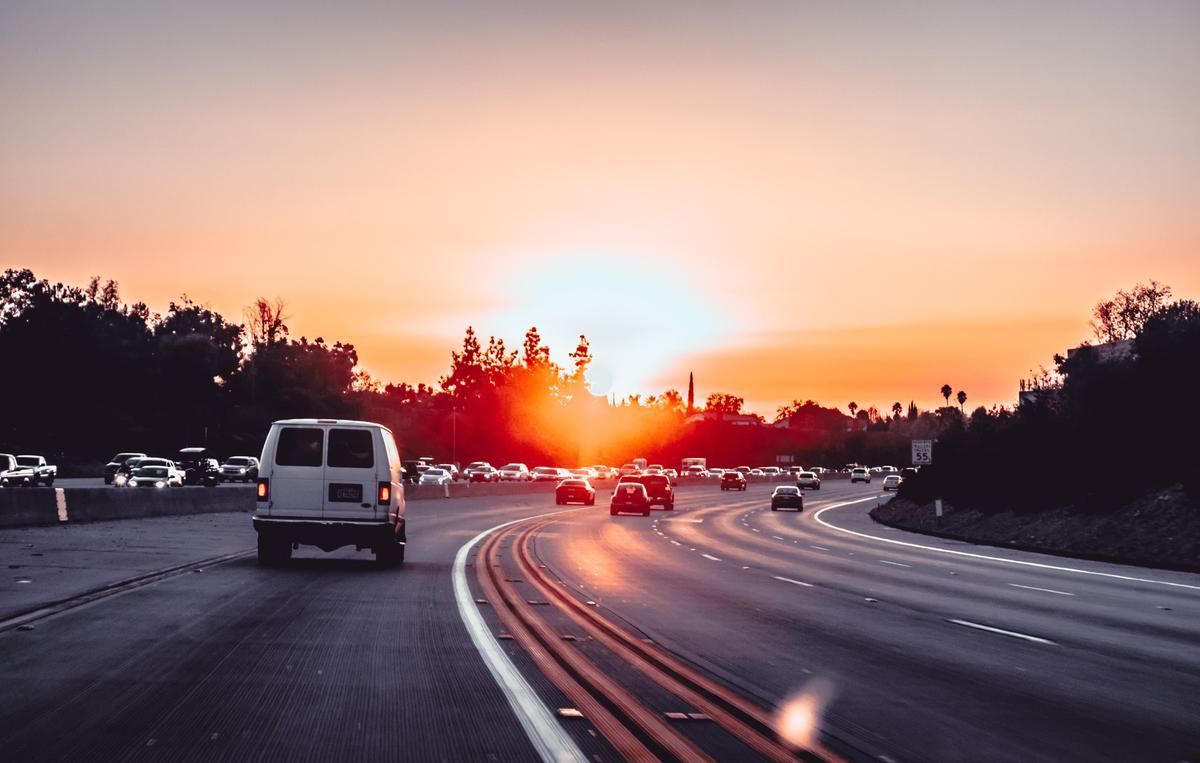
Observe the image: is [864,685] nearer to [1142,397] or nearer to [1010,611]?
[1010,611]

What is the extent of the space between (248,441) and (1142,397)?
87732 mm

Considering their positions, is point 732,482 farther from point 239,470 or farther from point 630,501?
point 630,501

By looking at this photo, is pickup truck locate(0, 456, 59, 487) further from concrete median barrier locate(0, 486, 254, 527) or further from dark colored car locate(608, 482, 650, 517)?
dark colored car locate(608, 482, 650, 517)

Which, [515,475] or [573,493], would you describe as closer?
[573,493]

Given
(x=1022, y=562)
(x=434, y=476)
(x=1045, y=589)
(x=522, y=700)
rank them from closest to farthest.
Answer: (x=522, y=700)
(x=1045, y=589)
(x=1022, y=562)
(x=434, y=476)

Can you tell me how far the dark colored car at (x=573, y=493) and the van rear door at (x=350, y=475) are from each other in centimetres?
4909

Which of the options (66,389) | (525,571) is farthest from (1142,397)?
(66,389)

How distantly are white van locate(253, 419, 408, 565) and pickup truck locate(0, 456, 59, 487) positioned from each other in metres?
40.9

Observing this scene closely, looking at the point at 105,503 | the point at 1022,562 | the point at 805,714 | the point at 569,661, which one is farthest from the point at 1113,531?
the point at 805,714

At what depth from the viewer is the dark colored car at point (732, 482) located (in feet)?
364

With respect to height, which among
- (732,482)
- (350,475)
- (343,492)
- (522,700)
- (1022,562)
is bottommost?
(1022,562)

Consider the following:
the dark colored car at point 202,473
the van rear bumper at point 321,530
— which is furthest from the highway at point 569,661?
the dark colored car at point 202,473

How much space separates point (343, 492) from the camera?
67.4 ft

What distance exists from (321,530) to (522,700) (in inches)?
483
